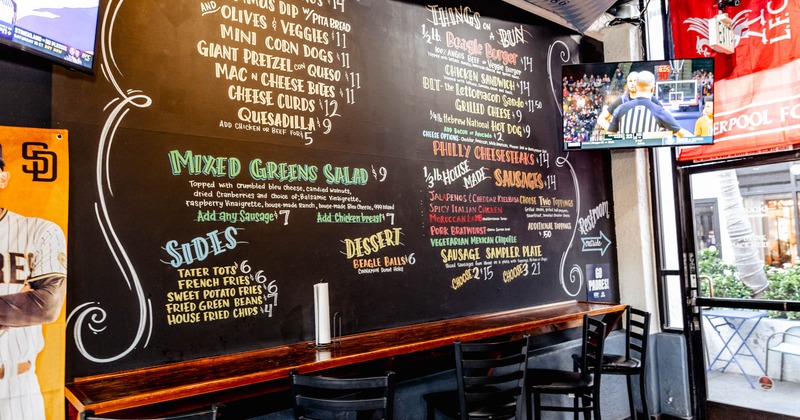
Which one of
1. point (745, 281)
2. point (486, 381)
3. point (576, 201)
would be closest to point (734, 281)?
point (745, 281)

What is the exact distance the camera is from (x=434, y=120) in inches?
139

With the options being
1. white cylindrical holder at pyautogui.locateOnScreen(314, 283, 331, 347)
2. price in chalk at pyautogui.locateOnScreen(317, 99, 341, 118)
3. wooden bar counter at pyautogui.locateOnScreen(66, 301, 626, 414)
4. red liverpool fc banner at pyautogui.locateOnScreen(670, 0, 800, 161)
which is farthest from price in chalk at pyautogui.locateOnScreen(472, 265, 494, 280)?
red liverpool fc banner at pyautogui.locateOnScreen(670, 0, 800, 161)

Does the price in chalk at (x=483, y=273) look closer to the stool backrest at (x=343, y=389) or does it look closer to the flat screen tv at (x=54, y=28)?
the stool backrest at (x=343, y=389)

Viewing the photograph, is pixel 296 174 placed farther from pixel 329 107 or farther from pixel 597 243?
pixel 597 243

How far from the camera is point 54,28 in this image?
6.50ft

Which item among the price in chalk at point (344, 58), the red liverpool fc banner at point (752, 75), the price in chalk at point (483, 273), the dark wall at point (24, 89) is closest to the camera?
the dark wall at point (24, 89)

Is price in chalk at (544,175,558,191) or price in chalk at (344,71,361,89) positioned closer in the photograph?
price in chalk at (344,71,361,89)

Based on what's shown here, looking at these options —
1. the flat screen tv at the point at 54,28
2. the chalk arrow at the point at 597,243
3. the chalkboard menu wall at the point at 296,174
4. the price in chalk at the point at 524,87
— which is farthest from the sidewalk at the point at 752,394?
the flat screen tv at the point at 54,28

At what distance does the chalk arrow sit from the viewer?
454 cm

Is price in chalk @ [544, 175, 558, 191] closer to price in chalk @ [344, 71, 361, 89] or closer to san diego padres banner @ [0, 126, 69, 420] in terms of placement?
price in chalk @ [344, 71, 361, 89]

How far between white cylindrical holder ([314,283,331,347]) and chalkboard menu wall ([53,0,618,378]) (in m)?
0.17

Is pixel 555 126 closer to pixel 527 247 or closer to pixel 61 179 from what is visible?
pixel 527 247

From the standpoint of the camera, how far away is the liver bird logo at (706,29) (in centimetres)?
424

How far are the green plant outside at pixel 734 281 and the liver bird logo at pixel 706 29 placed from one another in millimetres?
1709
